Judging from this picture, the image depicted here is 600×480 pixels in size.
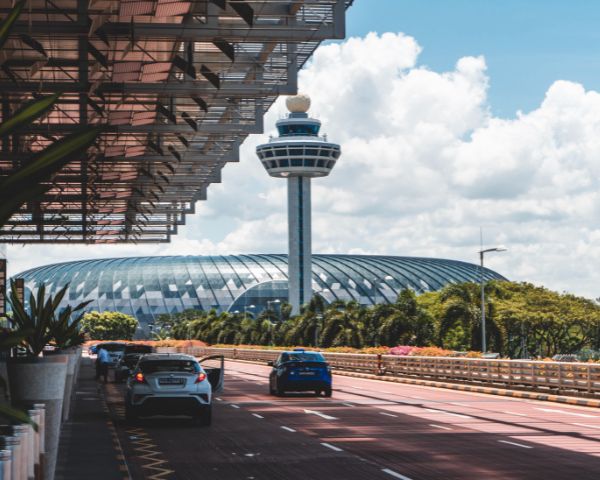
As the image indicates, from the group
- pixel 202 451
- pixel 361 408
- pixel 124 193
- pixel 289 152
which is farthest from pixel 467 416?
pixel 289 152

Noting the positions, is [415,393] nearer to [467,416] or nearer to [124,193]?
[467,416]

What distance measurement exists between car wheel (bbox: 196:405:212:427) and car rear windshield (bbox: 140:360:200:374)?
85cm

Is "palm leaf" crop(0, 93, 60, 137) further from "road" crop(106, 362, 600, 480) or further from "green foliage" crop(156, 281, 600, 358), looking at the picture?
"green foliage" crop(156, 281, 600, 358)

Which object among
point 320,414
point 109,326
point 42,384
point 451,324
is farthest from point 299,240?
point 42,384

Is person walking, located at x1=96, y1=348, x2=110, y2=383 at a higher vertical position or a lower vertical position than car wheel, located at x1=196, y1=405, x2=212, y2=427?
higher

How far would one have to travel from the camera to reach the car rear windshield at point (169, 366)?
24141mm

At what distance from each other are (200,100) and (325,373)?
10753 millimetres

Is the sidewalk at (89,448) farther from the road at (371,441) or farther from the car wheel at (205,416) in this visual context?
the car wheel at (205,416)

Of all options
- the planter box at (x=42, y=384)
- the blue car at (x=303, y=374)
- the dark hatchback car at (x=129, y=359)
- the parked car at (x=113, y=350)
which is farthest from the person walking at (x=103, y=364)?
the planter box at (x=42, y=384)

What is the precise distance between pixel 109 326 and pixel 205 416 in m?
164

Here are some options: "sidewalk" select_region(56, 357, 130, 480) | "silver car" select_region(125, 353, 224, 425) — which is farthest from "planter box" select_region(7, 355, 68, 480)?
"silver car" select_region(125, 353, 224, 425)

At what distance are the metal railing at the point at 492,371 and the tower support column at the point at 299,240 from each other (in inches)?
3893

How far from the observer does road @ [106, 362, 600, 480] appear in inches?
627

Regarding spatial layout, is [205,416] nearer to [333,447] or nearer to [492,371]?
[333,447]
